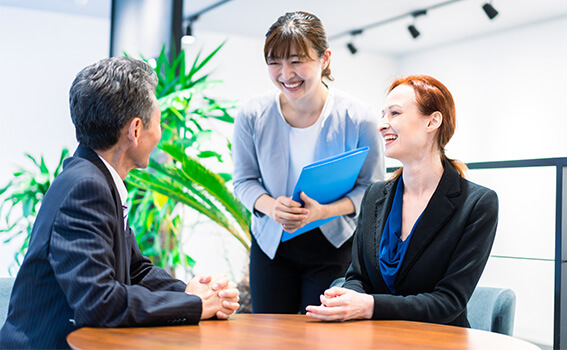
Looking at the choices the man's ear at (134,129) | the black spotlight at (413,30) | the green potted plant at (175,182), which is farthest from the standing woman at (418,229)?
the black spotlight at (413,30)

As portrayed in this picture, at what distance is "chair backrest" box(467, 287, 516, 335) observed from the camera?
206 centimetres

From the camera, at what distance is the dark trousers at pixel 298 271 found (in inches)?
88.9

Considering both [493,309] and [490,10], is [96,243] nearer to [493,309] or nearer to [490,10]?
[493,309]

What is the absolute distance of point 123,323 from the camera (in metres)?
1.31

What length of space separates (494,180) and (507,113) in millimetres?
5000

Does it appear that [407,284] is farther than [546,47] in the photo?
No

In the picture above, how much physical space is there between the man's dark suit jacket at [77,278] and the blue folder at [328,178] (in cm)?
67

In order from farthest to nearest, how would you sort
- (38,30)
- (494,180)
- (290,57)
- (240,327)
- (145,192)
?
(38,30) → (145,192) → (494,180) → (290,57) → (240,327)

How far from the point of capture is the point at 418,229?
1.82 m

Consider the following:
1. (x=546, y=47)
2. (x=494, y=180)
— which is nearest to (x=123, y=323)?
(x=494, y=180)

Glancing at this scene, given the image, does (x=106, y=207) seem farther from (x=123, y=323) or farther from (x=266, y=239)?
(x=266, y=239)

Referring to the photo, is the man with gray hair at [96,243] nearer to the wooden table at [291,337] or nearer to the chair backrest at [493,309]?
the wooden table at [291,337]

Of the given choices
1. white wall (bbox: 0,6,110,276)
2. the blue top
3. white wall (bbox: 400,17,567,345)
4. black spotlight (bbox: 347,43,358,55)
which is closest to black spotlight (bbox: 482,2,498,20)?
white wall (bbox: 400,17,567,345)

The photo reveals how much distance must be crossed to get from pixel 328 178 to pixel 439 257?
464 mm
